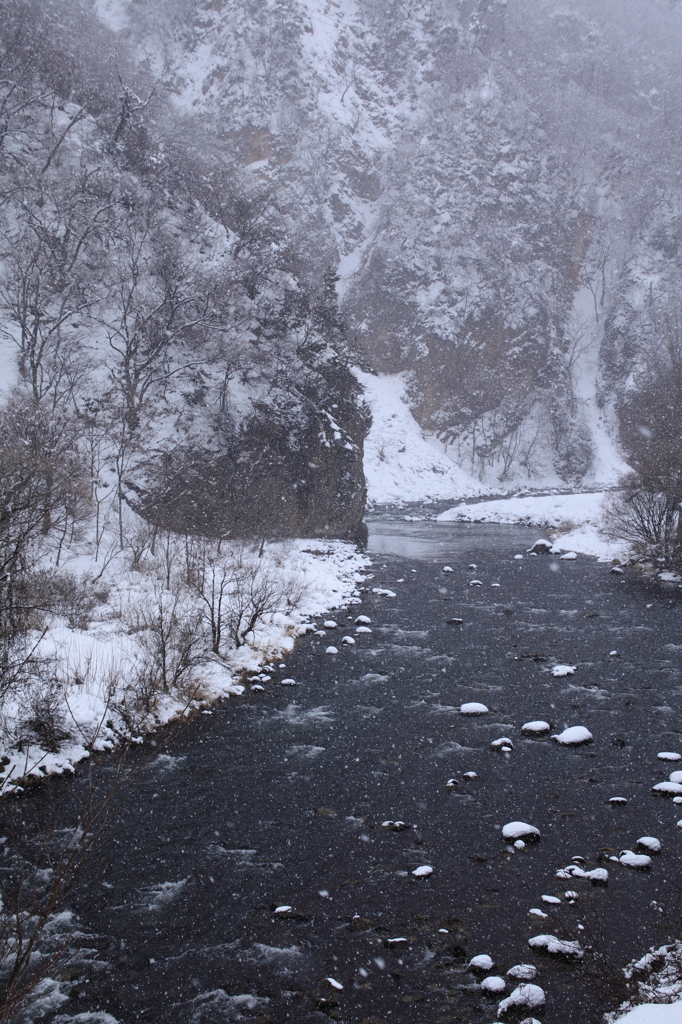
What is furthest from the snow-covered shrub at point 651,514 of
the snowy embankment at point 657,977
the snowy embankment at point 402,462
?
the snowy embankment at point 402,462

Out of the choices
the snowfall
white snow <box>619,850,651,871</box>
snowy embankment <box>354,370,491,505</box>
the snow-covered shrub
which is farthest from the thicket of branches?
snowy embankment <box>354,370,491,505</box>

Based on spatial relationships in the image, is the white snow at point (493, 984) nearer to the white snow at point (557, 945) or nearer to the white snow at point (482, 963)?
the white snow at point (482, 963)

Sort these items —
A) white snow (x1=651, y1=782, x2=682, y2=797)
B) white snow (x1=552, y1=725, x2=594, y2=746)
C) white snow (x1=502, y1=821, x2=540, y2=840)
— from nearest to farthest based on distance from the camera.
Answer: white snow (x1=502, y1=821, x2=540, y2=840), white snow (x1=651, y1=782, x2=682, y2=797), white snow (x1=552, y1=725, x2=594, y2=746)

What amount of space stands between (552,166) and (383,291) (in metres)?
31.0

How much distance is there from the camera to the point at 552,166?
8594cm

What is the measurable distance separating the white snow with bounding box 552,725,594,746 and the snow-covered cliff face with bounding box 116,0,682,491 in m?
61.8

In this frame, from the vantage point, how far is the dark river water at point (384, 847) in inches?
248

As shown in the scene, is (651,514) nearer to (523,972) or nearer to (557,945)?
(557,945)

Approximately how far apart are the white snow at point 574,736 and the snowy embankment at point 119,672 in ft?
22.9

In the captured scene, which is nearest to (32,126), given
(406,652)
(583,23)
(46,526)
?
(46,526)

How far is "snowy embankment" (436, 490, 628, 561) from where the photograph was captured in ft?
111

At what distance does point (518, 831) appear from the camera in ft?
28.8

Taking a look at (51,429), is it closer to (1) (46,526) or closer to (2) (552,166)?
(1) (46,526)

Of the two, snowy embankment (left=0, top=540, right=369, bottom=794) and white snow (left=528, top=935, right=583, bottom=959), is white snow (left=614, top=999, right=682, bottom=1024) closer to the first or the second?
white snow (left=528, top=935, right=583, bottom=959)
